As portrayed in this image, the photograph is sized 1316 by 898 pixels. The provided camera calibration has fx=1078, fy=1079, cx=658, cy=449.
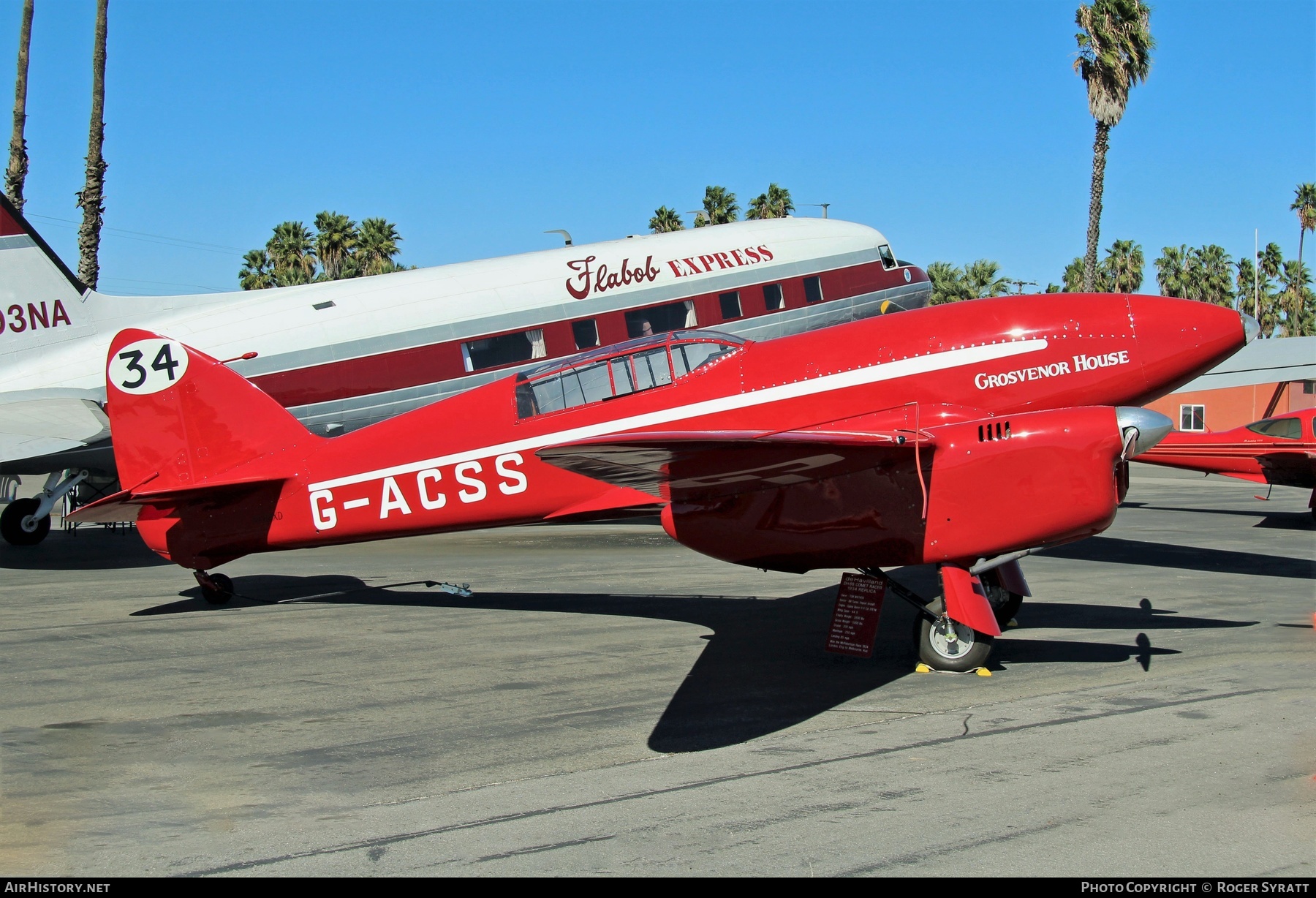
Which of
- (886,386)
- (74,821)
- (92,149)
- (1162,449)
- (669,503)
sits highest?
(92,149)

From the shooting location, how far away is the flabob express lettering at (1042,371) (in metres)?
9.48

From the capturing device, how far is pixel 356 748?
709cm

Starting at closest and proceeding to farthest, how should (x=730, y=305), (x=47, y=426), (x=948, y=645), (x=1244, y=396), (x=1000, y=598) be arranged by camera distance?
(x=948, y=645)
(x=1000, y=598)
(x=47, y=426)
(x=730, y=305)
(x=1244, y=396)

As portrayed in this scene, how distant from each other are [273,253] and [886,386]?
5940 centimetres

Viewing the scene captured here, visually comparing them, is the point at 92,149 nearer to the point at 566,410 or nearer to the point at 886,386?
the point at 566,410

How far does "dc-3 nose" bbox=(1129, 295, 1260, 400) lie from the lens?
377 inches

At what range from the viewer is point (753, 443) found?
7879mm

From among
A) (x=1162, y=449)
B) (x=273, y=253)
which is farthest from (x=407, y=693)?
(x=273, y=253)

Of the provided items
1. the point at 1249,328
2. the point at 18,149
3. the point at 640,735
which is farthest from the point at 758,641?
the point at 18,149

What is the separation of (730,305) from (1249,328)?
10630 millimetres

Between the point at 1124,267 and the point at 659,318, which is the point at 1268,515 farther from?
the point at 1124,267

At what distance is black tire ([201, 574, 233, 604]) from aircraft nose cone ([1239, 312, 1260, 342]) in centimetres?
1118

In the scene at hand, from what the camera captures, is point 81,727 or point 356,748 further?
point 81,727

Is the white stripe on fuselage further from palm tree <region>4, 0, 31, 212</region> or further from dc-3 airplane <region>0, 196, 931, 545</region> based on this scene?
palm tree <region>4, 0, 31, 212</region>
